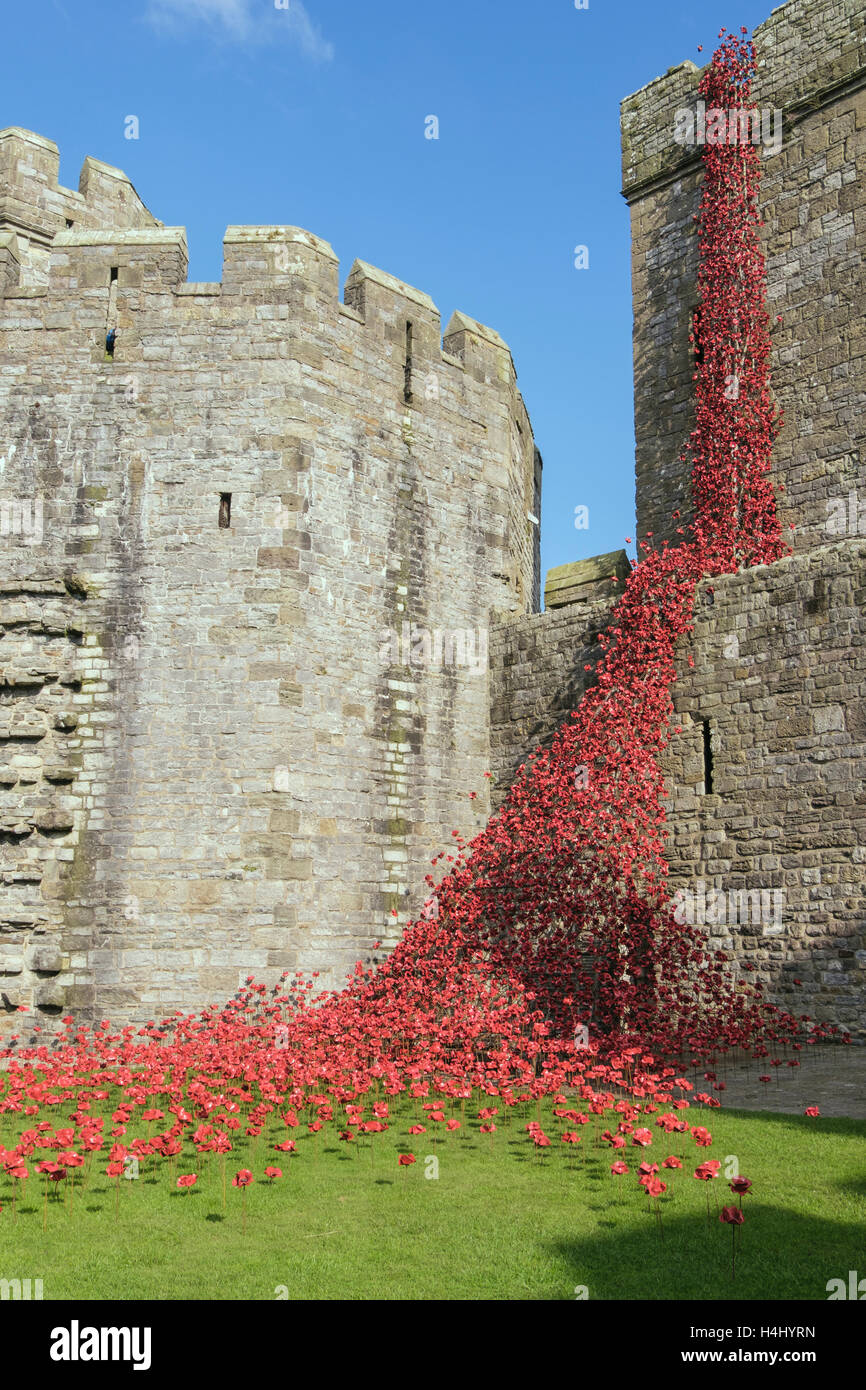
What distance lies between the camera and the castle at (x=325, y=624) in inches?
485

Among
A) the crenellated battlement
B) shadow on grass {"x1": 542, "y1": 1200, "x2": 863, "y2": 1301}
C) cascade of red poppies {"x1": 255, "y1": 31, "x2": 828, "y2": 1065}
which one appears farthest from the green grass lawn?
the crenellated battlement

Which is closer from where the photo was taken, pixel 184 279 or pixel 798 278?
pixel 184 279

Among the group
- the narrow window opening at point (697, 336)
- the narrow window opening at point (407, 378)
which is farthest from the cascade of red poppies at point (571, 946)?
the narrow window opening at point (407, 378)

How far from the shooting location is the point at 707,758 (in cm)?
1286

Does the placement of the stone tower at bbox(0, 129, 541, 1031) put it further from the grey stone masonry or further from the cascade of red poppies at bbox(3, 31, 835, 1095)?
the grey stone masonry

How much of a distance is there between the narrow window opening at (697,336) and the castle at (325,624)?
1161 millimetres

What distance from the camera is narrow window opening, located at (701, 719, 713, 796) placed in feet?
41.9

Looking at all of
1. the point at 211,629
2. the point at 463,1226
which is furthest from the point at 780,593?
the point at 463,1226

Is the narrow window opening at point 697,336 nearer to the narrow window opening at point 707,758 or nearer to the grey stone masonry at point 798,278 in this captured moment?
the grey stone masonry at point 798,278

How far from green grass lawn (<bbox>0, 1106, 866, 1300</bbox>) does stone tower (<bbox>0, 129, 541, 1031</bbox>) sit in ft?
16.1

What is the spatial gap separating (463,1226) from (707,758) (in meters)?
7.60

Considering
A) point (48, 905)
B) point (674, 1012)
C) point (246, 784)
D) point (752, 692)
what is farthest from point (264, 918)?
point (752, 692)

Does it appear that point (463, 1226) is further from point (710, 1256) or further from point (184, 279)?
point (184, 279)

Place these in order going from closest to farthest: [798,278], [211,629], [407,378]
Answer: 1. [211,629]
2. [407,378]
3. [798,278]
